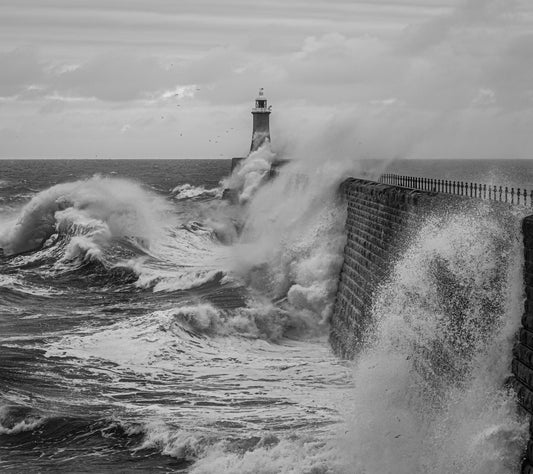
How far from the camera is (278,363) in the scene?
59.5 ft

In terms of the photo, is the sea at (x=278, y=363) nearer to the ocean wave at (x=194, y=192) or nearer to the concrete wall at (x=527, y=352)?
the concrete wall at (x=527, y=352)

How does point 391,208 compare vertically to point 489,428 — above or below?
above

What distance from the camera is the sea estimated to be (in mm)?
11375

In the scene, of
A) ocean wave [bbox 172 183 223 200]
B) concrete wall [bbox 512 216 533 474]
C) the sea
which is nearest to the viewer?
concrete wall [bbox 512 216 533 474]

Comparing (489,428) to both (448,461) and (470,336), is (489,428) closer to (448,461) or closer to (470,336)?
(448,461)

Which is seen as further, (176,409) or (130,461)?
(176,409)

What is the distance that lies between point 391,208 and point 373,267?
1.34 metres

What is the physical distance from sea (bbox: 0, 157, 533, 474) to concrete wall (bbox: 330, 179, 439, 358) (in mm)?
490

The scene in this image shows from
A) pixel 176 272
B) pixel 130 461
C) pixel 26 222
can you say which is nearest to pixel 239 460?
pixel 130 461

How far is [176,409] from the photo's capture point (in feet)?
48.3

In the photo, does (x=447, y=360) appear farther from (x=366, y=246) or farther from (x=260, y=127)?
(x=260, y=127)

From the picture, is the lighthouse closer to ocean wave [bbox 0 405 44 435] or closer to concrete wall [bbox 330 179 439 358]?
concrete wall [bbox 330 179 439 358]

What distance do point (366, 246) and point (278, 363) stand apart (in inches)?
136

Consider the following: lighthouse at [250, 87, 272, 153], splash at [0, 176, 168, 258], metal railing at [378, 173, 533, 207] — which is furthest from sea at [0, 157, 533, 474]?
lighthouse at [250, 87, 272, 153]
